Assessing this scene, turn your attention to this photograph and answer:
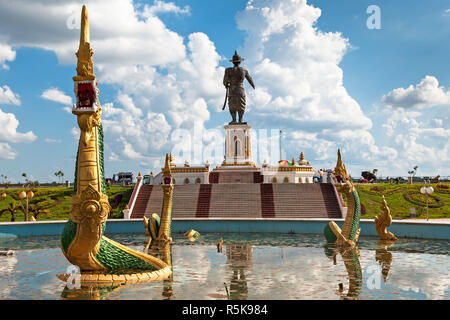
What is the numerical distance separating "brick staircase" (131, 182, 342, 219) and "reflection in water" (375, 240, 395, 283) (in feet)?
25.6

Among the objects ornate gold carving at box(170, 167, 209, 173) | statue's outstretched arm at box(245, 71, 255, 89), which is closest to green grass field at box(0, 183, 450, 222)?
ornate gold carving at box(170, 167, 209, 173)

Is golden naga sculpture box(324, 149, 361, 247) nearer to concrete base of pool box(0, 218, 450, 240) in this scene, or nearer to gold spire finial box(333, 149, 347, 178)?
gold spire finial box(333, 149, 347, 178)

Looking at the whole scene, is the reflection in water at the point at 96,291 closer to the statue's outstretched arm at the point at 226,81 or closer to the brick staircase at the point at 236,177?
the brick staircase at the point at 236,177

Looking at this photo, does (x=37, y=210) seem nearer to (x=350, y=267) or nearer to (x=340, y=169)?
(x=340, y=169)

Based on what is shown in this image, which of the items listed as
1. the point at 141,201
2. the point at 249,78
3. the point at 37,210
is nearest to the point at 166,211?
the point at 141,201

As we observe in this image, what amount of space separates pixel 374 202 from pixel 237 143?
14.8 m

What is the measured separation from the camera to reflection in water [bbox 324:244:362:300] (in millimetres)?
9156

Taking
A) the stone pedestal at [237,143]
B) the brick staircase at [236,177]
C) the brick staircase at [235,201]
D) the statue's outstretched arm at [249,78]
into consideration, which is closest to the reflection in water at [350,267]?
the brick staircase at [235,201]

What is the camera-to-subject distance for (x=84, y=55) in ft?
32.4

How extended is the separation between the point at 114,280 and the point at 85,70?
4.83 metres
